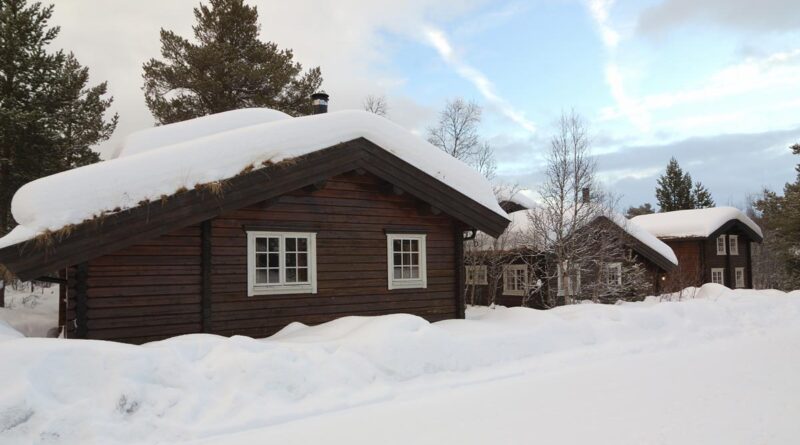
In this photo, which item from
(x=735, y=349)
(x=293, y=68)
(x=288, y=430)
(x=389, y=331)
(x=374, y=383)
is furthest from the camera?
(x=293, y=68)

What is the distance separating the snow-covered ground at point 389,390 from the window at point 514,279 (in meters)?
12.3

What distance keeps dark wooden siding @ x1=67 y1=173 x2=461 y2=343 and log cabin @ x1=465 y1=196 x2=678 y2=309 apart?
8.14 metres

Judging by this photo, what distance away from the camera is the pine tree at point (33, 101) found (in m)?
16.9

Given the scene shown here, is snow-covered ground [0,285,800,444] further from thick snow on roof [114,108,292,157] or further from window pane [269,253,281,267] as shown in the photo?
thick snow on roof [114,108,292,157]

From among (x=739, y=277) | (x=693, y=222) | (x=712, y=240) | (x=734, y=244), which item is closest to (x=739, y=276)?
(x=739, y=277)

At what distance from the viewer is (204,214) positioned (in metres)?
8.52

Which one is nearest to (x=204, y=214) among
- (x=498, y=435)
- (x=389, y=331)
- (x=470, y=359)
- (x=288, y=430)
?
(x=389, y=331)

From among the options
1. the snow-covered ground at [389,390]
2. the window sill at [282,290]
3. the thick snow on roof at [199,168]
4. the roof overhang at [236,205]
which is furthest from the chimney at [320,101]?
the snow-covered ground at [389,390]

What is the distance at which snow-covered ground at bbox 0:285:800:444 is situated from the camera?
521 cm

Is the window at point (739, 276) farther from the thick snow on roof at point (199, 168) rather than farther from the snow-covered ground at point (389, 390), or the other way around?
the thick snow on roof at point (199, 168)

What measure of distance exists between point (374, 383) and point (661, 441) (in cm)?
344

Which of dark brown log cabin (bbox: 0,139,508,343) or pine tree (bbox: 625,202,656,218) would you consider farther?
pine tree (bbox: 625,202,656,218)

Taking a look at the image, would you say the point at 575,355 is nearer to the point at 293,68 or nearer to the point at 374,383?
the point at 374,383

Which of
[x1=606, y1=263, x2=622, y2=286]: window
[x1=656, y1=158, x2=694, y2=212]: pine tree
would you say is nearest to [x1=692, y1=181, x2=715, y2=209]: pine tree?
[x1=656, y1=158, x2=694, y2=212]: pine tree
